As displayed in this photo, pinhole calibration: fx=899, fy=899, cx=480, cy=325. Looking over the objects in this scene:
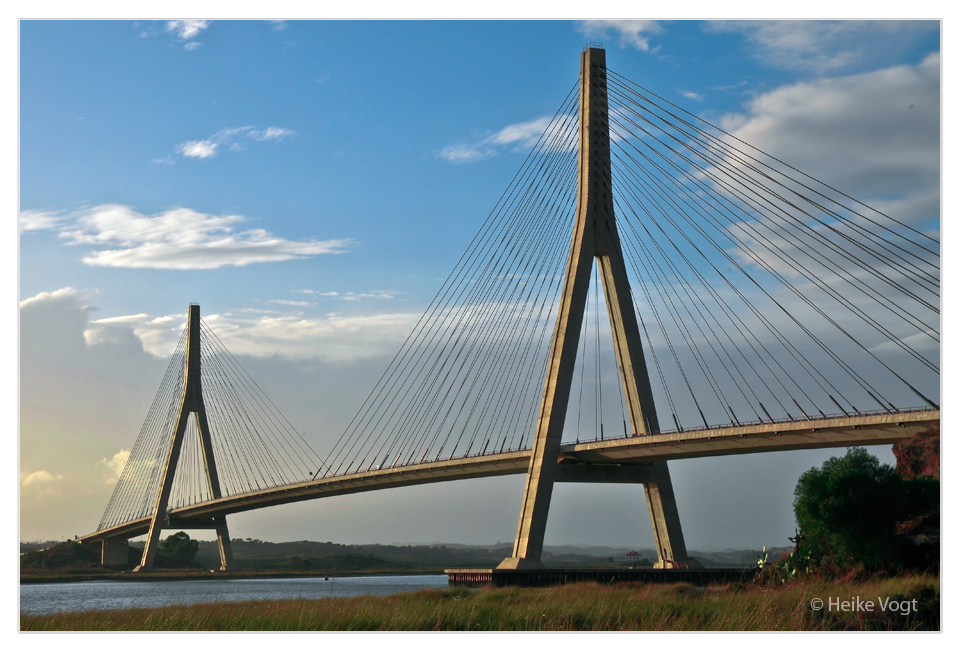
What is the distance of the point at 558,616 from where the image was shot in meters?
19.4

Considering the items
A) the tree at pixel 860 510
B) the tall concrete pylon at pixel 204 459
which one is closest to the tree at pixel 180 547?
the tall concrete pylon at pixel 204 459

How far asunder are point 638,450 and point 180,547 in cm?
7376

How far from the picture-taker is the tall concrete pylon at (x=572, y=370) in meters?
46.6

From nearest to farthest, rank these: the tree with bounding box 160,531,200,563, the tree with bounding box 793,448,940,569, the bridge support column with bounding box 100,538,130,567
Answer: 1. the tree with bounding box 793,448,940,569
2. the bridge support column with bounding box 100,538,130,567
3. the tree with bounding box 160,531,200,563

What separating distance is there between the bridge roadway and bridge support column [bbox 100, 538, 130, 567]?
24320 millimetres

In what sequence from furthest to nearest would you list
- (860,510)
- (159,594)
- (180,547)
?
1. (180,547)
2. (159,594)
3. (860,510)

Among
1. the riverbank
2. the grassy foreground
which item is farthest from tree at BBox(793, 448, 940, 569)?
the riverbank

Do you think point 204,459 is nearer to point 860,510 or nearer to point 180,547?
point 180,547

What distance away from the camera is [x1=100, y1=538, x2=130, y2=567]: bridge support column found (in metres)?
90.5

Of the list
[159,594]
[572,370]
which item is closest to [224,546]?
[159,594]

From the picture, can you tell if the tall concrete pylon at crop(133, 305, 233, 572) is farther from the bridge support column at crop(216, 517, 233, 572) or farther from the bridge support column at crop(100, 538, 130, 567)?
Answer: the bridge support column at crop(100, 538, 130, 567)
